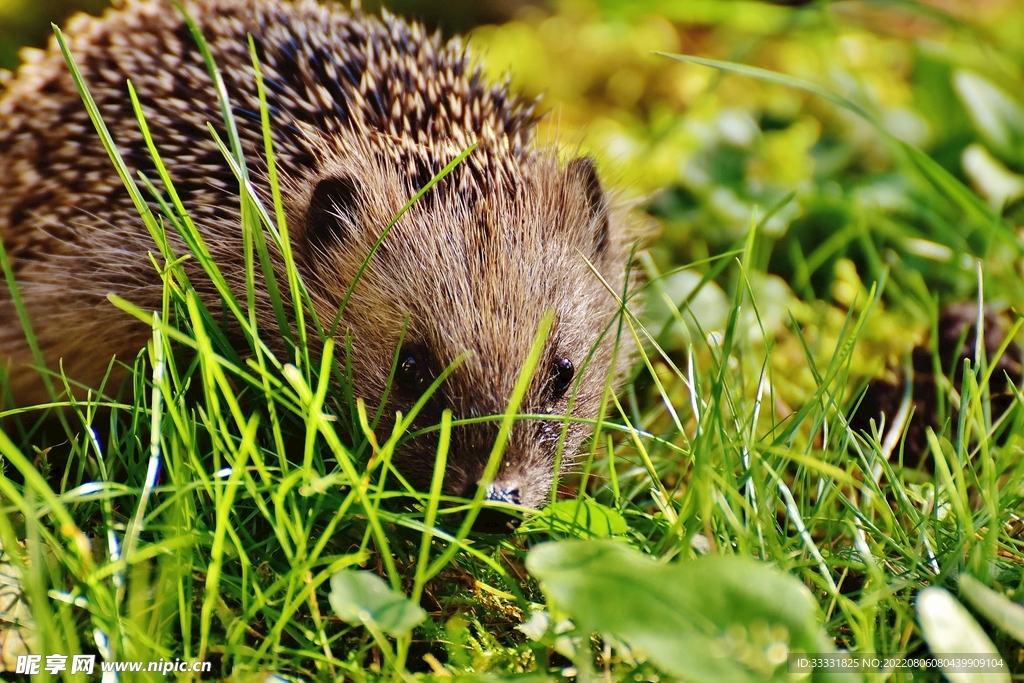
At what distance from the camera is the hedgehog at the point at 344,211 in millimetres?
2766

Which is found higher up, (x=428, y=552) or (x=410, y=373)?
(x=410, y=373)

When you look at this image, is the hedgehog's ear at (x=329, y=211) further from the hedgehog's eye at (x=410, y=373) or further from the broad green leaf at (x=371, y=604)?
the broad green leaf at (x=371, y=604)

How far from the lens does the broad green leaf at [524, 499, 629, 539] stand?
2.21m

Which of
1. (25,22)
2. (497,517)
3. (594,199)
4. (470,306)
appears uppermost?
(25,22)

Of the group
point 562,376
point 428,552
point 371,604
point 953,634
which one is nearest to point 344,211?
point 562,376

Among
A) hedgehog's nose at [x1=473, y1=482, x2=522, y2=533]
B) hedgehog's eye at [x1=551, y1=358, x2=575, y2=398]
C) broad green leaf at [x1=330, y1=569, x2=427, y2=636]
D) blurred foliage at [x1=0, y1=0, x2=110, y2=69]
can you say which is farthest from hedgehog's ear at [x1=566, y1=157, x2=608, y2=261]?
blurred foliage at [x1=0, y1=0, x2=110, y2=69]

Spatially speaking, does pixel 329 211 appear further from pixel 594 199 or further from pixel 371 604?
pixel 371 604

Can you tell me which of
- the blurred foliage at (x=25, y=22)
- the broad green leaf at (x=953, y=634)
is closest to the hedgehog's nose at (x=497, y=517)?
the broad green leaf at (x=953, y=634)

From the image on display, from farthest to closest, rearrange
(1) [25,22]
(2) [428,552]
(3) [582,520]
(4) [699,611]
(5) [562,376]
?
(1) [25,22], (5) [562,376], (3) [582,520], (2) [428,552], (4) [699,611]

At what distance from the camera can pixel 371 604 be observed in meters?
1.87

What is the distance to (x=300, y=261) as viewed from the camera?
3.04 metres

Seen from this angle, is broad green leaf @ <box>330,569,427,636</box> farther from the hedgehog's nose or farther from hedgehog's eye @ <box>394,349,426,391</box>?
hedgehog's eye @ <box>394,349,426,391</box>

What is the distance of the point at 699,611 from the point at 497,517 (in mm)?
760

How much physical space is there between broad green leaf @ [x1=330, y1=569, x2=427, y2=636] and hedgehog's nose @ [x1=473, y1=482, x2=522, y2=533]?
488 millimetres
